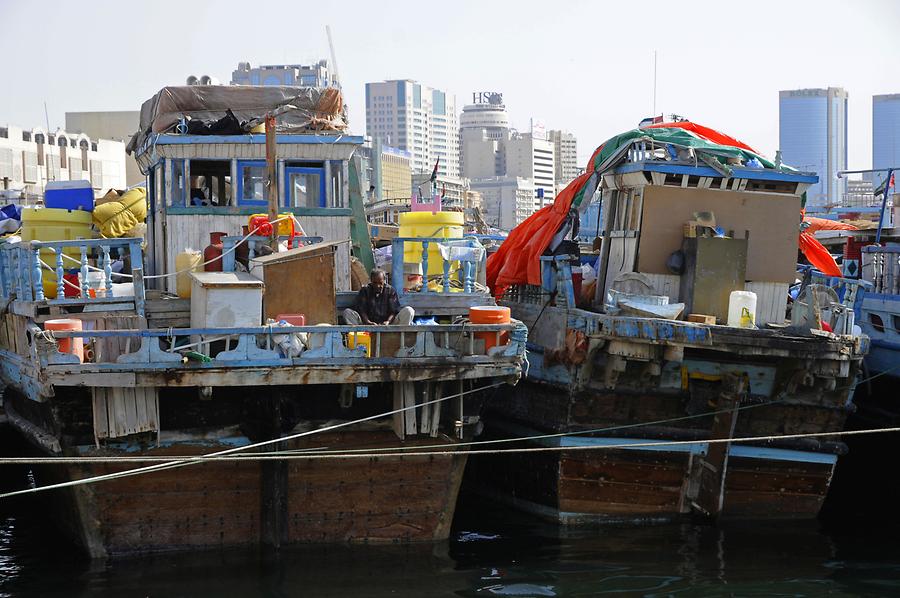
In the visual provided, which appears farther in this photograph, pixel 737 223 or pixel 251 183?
pixel 737 223

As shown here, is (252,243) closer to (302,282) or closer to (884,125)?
(302,282)

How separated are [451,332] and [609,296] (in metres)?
2.66

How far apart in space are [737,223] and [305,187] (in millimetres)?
5505

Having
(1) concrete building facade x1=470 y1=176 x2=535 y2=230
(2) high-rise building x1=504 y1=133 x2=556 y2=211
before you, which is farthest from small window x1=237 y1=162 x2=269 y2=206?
(2) high-rise building x1=504 y1=133 x2=556 y2=211

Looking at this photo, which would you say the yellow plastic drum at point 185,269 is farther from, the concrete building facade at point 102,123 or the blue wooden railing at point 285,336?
the concrete building facade at point 102,123

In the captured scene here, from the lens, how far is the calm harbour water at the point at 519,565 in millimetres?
10938

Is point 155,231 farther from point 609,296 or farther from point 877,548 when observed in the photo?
point 877,548

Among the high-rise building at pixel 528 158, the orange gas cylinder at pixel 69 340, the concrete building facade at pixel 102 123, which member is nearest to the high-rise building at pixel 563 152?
the high-rise building at pixel 528 158

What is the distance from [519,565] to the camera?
12180 millimetres

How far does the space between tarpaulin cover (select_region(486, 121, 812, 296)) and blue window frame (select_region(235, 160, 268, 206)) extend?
378 centimetres

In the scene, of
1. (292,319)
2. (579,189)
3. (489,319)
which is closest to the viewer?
(292,319)

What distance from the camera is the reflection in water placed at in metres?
10.9

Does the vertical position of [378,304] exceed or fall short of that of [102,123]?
it falls short

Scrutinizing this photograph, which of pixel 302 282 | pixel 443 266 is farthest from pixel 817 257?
pixel 302 282
